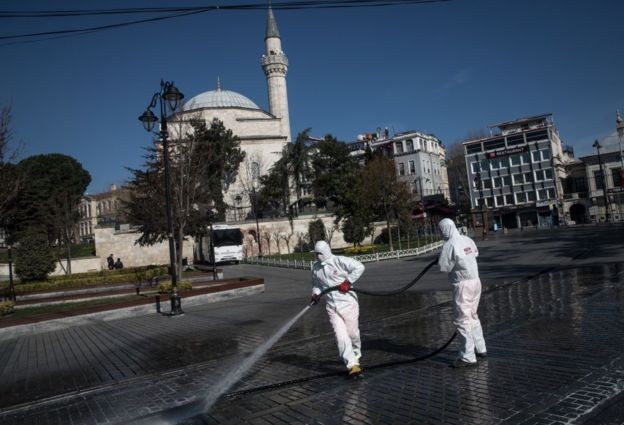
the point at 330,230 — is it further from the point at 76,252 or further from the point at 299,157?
the point at 76,252

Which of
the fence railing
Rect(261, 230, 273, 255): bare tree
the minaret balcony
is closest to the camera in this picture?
the fence railing

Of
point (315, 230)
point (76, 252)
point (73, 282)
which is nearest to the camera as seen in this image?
point (73, 282)

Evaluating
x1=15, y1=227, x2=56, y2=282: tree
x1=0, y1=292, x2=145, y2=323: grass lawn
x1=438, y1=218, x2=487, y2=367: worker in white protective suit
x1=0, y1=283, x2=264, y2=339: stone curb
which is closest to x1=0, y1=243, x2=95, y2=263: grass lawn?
x1=15, y1=227, x2=56, y2=282: tree

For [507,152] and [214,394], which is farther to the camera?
[507,152]

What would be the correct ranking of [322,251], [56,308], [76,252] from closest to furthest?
[322,251]
[56,308]
[76,252]

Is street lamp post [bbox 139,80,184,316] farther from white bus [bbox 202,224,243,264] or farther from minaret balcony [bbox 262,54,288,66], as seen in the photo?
minaret balcony [bbox 262,54,288,66]

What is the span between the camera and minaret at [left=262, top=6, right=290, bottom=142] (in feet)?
181

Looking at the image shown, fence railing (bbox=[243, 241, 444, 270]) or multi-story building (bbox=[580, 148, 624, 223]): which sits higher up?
multi-story building (bbox=[580, 148, 624, 223])

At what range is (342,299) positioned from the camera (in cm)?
562

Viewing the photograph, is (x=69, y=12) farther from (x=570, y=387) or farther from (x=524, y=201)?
(x=524, y=201)

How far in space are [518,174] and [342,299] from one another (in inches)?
2692

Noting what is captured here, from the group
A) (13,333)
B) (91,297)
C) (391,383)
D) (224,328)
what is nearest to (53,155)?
(91,297)

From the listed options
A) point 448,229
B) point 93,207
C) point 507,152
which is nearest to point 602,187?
point 507,152

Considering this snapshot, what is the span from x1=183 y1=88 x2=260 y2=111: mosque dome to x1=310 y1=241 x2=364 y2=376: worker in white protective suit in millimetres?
55676
